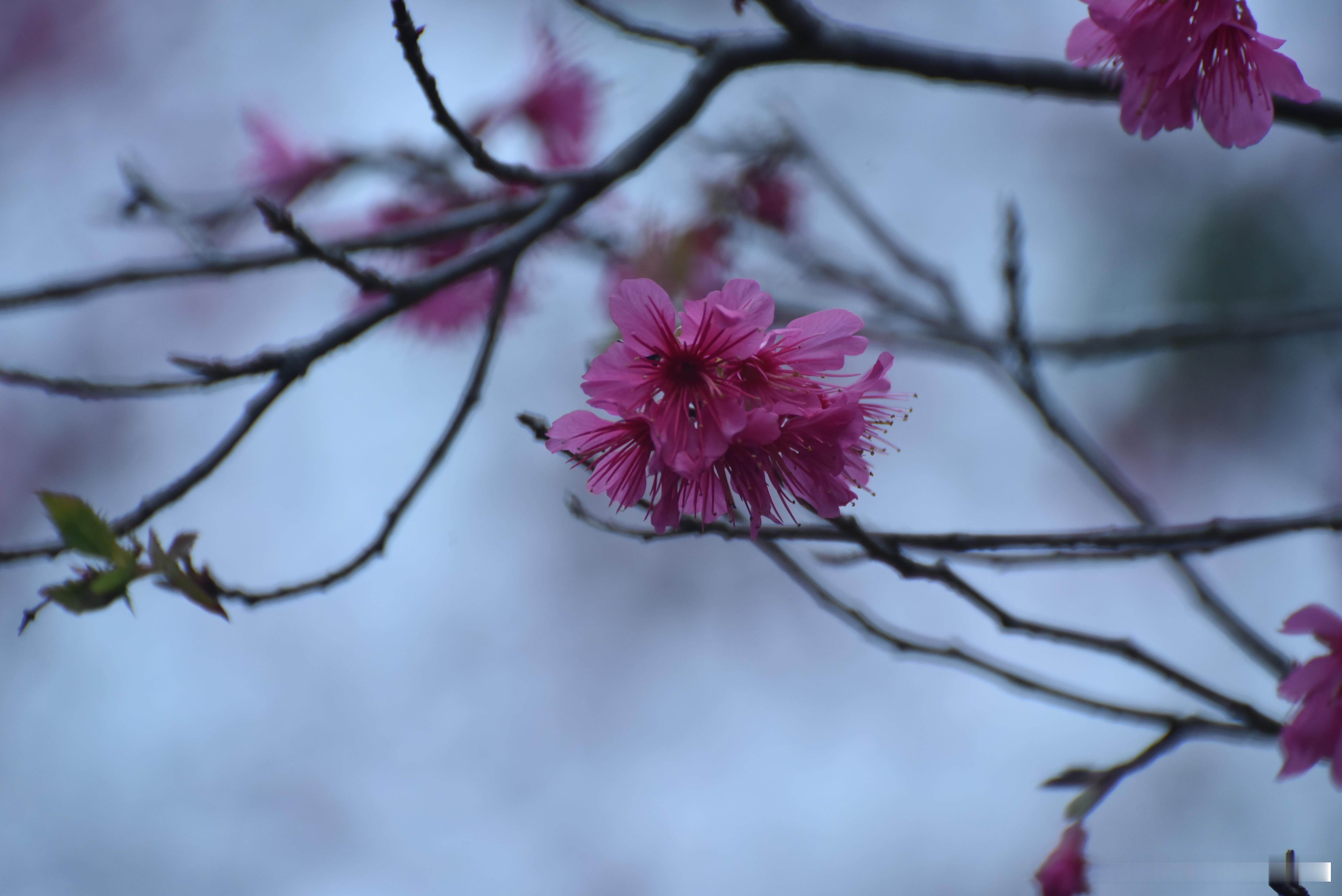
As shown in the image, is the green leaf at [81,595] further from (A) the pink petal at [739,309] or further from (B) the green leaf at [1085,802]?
(B) the green leaf at [1085,802]

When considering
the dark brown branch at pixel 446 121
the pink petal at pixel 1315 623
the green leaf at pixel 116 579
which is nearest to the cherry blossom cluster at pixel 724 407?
the dark brown branch at pixel 446 121

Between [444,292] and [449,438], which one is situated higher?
[444,292]

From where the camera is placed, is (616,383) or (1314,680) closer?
(616,383)

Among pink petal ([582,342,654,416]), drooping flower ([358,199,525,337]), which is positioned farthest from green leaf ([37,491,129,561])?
drooping flower ([358,199,525,337])

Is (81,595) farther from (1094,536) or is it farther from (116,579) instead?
(1094,536)

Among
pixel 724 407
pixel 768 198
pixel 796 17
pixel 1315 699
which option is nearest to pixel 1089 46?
pixel 796 17

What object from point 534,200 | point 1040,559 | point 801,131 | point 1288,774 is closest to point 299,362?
Answer: point 534,200

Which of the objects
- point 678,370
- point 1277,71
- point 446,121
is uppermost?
point 1277,71
